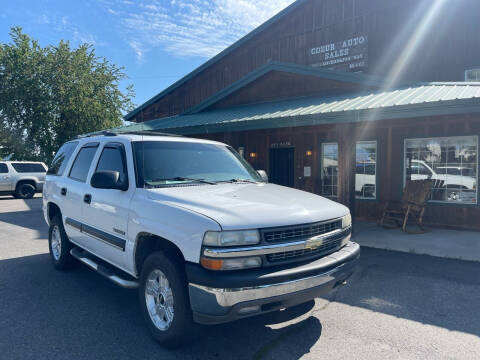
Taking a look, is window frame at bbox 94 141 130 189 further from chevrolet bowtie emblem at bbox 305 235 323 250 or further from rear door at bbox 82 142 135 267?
chevrolet bowtie emblem at bbox 305 235 323 250

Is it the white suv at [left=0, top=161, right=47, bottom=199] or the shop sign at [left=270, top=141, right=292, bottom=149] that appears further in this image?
the white suv at [left=0, top=161, right=47, bottom=199]

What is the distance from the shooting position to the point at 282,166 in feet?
41.7

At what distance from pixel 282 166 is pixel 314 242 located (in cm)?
958

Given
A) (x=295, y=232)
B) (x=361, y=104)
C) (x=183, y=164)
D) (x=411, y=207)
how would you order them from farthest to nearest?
(x=411, y=207)
(x=361, y=104)
(x=183, y=164)
(x=295, y=232)

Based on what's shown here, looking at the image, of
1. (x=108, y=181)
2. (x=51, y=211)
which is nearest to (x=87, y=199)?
(x=108, y=181)

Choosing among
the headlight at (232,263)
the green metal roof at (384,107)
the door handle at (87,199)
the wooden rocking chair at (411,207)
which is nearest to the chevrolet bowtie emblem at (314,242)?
Result: the headlight at (232,263)

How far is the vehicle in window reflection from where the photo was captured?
29.6 feet

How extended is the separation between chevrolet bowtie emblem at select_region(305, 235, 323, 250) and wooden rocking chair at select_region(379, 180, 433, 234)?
633 cm

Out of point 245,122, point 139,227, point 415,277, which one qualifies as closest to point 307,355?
point 139,227

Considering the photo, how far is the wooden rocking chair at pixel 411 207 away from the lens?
8781 mm

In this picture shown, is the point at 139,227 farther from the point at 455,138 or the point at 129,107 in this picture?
the point at 129,107

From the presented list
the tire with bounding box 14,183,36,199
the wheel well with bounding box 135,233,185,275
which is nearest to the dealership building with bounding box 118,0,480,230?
the wheel well with bounding box 135,233,185,275

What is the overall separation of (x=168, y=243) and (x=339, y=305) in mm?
2285

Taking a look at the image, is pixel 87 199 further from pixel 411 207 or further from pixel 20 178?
pixel 20 178
